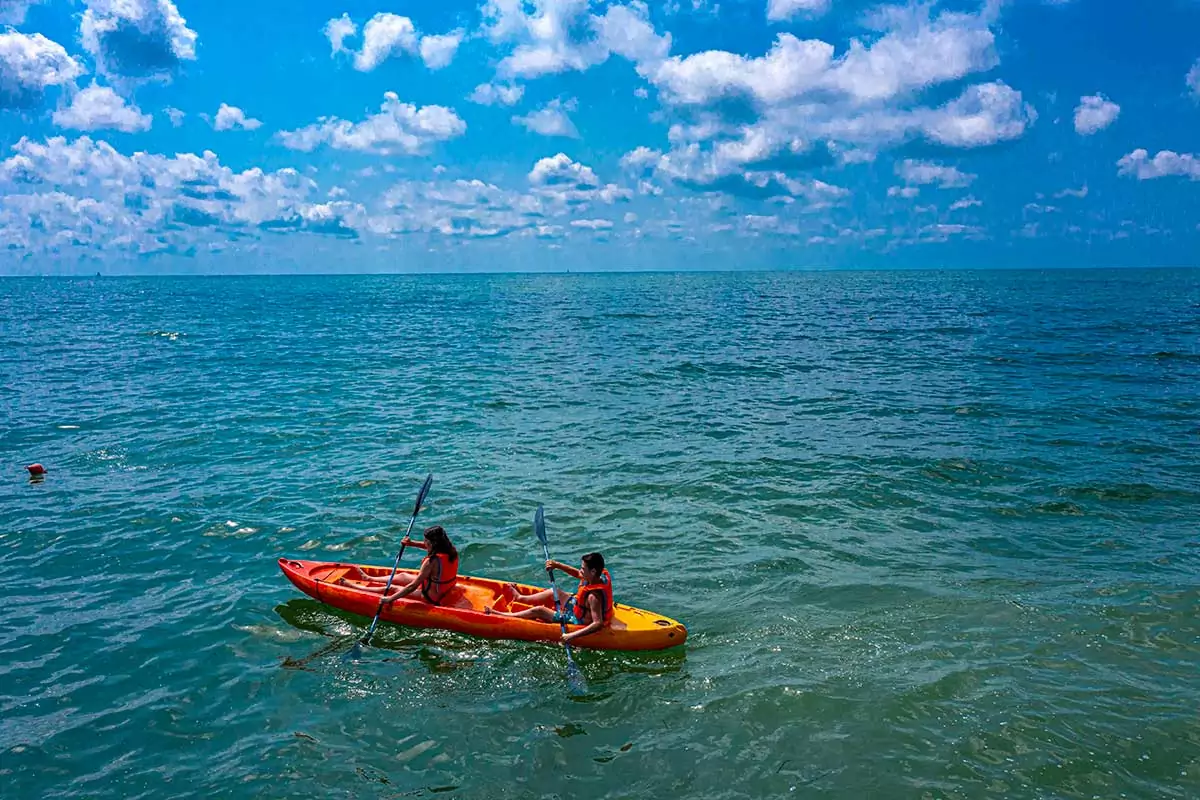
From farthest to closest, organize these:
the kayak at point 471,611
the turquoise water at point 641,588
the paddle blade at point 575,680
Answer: the kayak at point 471,611
the paddle blade at point 575,680
the turquoise water at point 641,588

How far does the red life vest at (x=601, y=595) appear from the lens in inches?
450

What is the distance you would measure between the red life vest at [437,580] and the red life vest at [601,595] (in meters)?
2.24

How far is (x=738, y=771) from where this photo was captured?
8.71 meters

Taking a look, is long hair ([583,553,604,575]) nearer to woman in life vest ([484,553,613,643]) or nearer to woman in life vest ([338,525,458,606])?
woman in life vest ([484,553,613,643])

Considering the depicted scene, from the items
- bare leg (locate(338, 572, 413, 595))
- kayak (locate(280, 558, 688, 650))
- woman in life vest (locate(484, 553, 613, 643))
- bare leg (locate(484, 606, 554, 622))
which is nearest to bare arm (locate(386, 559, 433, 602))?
kayak (locate(280, 558, 688, 650))

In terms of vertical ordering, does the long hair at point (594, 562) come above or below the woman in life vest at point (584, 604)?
above

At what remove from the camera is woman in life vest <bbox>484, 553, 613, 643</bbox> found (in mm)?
11414

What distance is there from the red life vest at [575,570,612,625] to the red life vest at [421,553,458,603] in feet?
7.36

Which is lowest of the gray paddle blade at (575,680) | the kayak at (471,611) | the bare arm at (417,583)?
the gray paddle blade at (575,680)

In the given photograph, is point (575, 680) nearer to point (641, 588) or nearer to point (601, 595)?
point (601, 595)

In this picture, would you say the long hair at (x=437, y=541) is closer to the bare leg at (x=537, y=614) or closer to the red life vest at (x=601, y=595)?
the bare leg at (x=537, y=614)

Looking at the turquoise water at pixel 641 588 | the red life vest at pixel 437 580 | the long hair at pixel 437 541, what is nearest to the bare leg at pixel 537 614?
the turquoise water at pixel 641 588

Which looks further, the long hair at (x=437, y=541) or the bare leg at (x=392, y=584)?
the bare leg at (x=392, y=584)

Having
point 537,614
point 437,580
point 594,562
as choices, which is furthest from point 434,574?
point 594,562
